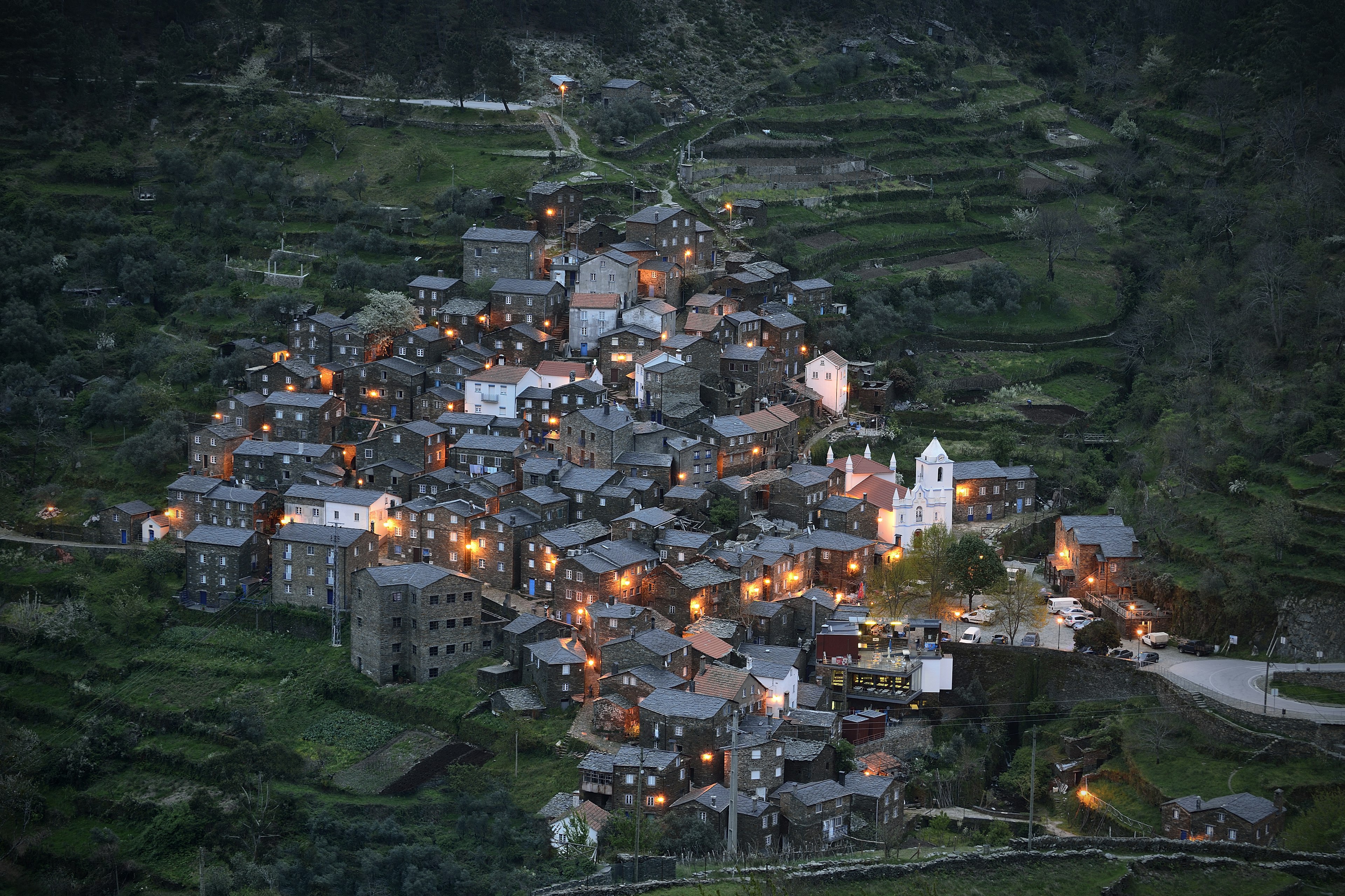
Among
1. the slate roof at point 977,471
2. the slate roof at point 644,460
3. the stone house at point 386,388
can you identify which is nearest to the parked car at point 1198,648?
the slate roof at point 977,471

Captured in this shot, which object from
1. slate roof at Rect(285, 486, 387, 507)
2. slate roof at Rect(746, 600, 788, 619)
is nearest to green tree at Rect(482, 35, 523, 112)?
slate roof at Rect(285, 486, 387, 507)

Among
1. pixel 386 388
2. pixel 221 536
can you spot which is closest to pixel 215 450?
pixel 221 536

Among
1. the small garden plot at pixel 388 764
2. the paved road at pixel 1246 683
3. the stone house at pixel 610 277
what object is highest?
the stone house at pixel 610 277

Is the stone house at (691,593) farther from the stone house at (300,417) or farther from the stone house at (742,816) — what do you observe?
the stone house at (300,417)

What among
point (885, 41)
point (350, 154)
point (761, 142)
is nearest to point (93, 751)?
point (350, 154)

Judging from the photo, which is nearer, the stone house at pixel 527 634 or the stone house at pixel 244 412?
the stone house at pixel 527 634

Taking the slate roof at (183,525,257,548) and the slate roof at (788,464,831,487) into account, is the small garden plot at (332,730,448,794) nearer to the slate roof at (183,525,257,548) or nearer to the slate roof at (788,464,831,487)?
the slate roof at (183,525,257,548)
